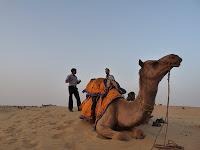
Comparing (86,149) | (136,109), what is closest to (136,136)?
(136,109)

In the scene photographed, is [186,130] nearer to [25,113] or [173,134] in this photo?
[173,134]

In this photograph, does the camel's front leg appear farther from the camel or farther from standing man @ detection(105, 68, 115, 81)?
standing man @ detection(105, 68, 115, 81)

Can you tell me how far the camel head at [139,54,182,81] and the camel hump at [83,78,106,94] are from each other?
2.14 m

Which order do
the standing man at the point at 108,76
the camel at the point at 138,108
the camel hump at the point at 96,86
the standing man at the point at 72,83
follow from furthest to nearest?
→ the standing man at the point at 72,83
the standing man at the point at 108,76
the camel hump at the point at 96,86
the camel at the point at 138,108

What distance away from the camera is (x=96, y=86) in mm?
12227

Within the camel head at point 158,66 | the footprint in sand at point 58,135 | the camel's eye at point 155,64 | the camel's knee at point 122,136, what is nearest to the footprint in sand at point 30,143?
the footprint in sand at point 58,135

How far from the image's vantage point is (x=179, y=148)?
31.8 ft

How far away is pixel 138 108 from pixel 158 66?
1.26m

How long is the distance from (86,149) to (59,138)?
1.40 meters

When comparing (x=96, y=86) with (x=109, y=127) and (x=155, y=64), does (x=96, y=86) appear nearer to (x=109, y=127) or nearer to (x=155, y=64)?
(x=109, y=127)

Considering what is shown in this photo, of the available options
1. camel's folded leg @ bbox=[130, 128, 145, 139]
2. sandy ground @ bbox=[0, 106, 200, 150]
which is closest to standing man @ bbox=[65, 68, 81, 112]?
sandy ground @ bbox=[0, 106, 200, 150]

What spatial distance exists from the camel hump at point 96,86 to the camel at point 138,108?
847 mm

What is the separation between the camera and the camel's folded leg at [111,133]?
10.2 meters

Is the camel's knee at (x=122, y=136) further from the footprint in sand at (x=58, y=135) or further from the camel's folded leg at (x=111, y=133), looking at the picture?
the footprint in sand at (x=58, y=135)
